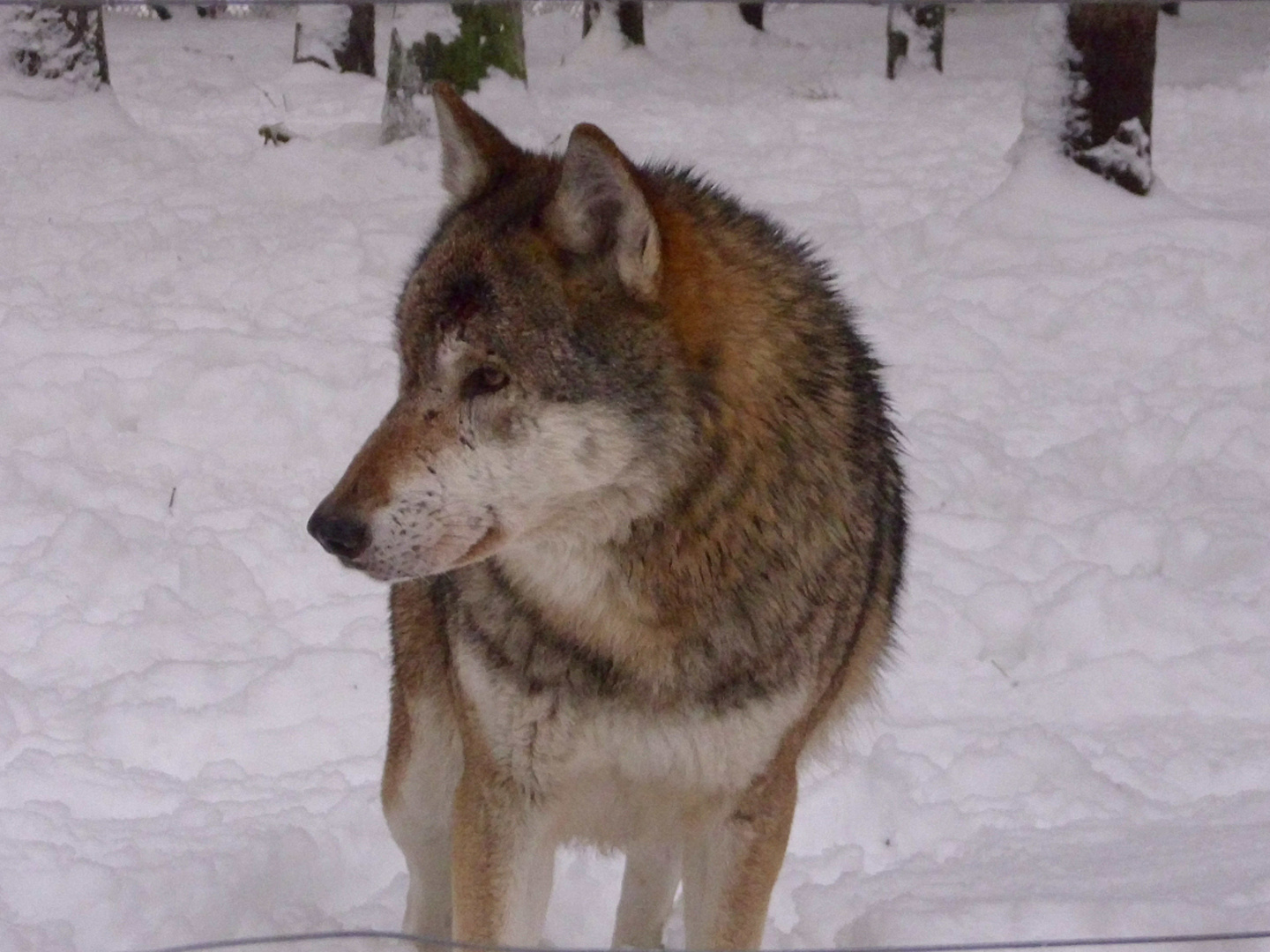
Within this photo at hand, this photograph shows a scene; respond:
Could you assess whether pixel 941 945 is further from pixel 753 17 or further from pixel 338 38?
pixel 753 17

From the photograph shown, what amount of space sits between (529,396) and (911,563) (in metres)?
3.13

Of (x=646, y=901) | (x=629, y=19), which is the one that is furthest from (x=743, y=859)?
(x=629, y=19)

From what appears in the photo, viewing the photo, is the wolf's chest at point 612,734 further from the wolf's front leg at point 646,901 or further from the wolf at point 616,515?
the wolf's front leg at point 646,901

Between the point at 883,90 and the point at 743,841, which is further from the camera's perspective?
the point at 883,90

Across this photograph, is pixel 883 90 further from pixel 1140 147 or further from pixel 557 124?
pixel 1140 147

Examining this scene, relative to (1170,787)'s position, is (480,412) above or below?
above

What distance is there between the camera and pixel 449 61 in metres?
11.2

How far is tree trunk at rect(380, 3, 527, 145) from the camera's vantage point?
36.1 ft

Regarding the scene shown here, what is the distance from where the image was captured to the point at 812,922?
3463 mm

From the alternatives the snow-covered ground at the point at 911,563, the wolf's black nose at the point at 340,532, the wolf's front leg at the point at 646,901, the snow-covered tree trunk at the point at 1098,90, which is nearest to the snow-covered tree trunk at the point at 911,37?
the snow-covered ground at the point at 911,563

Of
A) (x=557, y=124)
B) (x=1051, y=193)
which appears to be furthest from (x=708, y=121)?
(x=1051, y=193)

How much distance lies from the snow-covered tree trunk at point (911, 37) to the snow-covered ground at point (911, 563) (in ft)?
28.6

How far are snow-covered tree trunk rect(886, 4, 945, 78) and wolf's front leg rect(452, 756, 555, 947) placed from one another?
1786 cm

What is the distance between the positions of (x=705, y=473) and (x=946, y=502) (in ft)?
11.2
